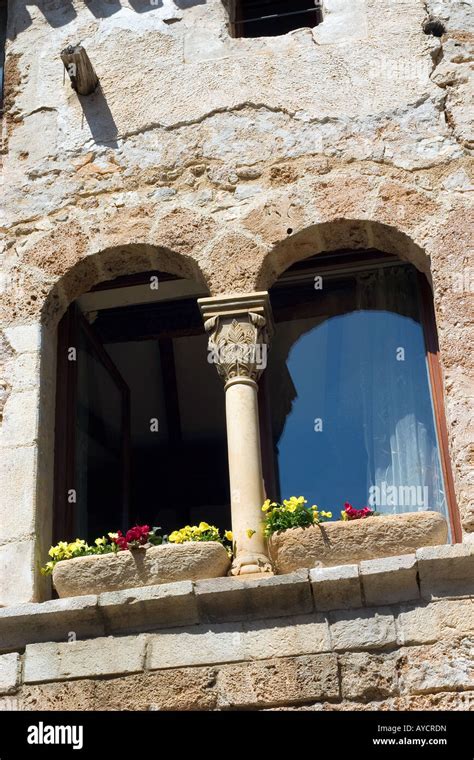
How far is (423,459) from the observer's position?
7719 mm

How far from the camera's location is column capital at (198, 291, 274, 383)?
7.55 metres

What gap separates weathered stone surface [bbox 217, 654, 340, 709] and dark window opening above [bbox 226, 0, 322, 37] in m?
4.55

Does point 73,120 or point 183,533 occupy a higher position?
point 73,120

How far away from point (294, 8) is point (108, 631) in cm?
503

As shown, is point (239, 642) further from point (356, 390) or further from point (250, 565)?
point (356, 390)

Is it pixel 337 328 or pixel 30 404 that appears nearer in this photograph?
pixel 30 404

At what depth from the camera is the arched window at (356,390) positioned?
25.4ft

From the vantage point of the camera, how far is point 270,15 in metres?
9.36

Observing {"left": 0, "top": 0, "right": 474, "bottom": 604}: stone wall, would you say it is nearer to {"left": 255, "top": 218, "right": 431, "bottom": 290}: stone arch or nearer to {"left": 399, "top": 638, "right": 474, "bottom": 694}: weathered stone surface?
{"left": 255, "top": 218, "right": 431, "bottom": 290}: stone arch

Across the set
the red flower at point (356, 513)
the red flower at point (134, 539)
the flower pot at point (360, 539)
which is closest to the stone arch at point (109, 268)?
the red flower at point (134, 539)

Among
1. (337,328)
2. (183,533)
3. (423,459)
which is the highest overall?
(337,328)

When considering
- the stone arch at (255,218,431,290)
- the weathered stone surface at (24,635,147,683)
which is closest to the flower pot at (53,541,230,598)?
the weathered stone surface at (24,635,147,683)
